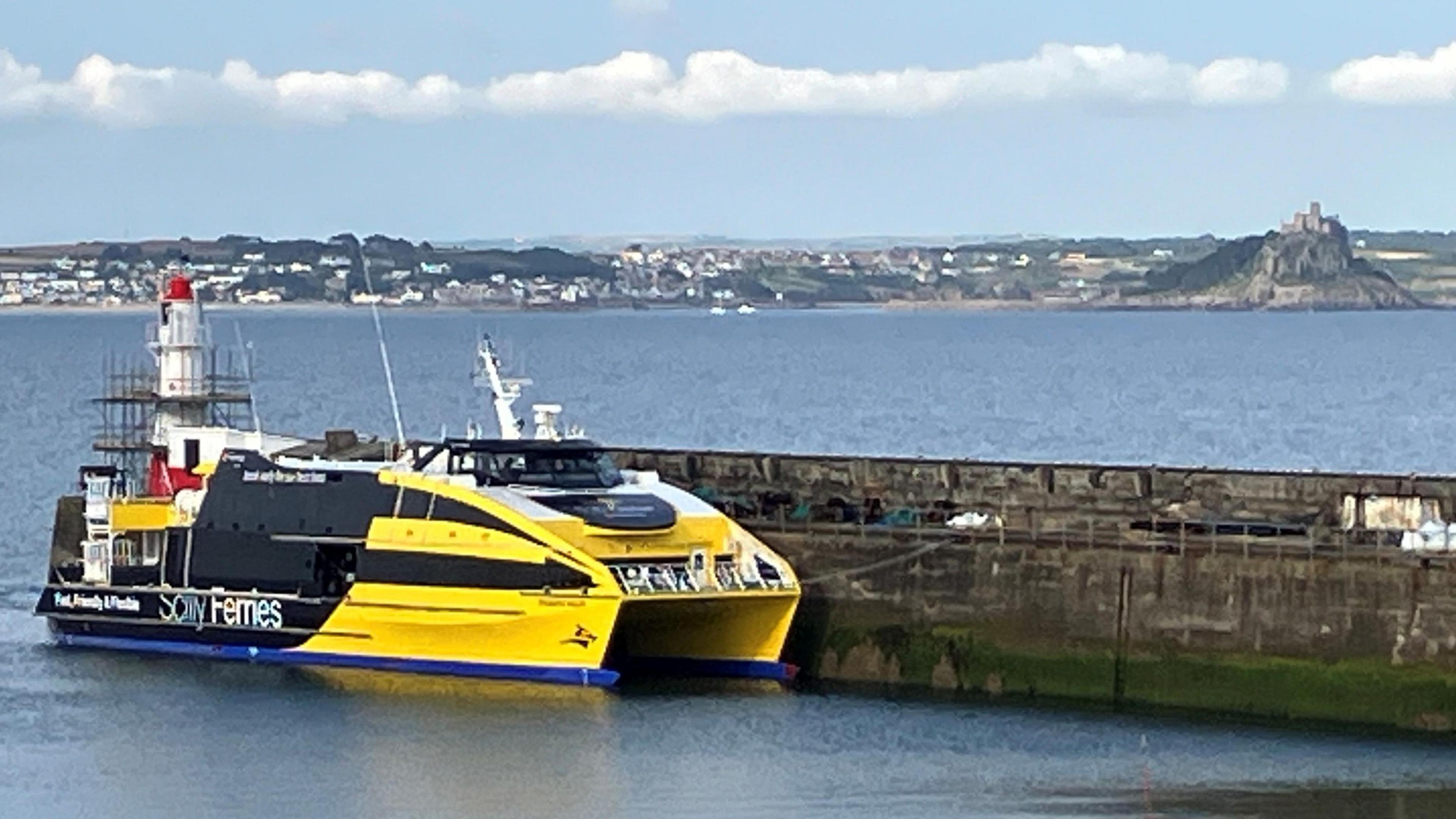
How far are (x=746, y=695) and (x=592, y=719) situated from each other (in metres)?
2.46

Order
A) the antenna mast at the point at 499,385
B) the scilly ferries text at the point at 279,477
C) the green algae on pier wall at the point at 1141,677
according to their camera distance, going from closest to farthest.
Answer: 1. the green algae on pier wall at the point at 1141,677
2. the scilly ferries text at the point at 279,477
3. the antenna mast at the point at 499,385

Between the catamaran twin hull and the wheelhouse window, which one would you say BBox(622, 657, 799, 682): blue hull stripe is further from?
the wheelhouse window

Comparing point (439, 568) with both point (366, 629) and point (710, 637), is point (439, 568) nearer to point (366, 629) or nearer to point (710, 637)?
point (366, 629)

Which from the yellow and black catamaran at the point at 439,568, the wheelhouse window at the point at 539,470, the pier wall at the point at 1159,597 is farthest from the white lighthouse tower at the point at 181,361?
the pier wall at the point at 1159,597

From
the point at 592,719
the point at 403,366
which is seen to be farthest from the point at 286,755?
the point at 403,366

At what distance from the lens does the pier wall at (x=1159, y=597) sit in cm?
3881

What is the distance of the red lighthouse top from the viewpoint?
50.8m

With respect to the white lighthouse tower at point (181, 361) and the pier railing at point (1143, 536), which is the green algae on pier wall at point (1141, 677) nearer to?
the pier railing at point (1143, 536)

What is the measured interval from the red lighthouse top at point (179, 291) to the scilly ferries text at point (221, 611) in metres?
6.24

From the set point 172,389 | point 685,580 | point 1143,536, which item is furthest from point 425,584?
point 172,389

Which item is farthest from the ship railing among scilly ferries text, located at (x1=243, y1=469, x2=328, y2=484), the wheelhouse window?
scilly ferries text, located at (x1=243, y1=469, x2=328, y2=484)

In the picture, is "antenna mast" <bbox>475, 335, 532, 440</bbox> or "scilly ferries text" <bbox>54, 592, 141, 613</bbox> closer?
"antenna mast" <bbox>475, 335, 532, 440</bbox>

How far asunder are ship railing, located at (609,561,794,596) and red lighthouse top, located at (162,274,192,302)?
12232mm

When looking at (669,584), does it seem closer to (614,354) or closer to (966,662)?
(966,662)
